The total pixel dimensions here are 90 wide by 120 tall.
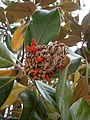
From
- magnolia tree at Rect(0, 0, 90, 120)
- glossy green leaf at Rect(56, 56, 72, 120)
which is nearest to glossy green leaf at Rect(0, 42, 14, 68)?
magnolia tree at Rect(0, 0, 90, 120)

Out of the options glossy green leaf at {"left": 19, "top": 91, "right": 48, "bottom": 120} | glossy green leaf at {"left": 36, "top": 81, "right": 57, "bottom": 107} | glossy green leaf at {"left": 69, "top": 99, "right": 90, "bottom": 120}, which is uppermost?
glossy green leaf at {"left": 36, "top": 81, "right": 57, "bottom": 107}

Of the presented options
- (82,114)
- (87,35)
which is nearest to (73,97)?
(82,114)

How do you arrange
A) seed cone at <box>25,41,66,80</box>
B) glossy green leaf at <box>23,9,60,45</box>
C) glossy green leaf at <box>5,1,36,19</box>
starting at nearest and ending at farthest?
seed cone at <box>25,41,66,80</box> → glossy green leaf at <box>23,9,60,45</box> → glossy green leaf at <box>5,1,36,19</box>

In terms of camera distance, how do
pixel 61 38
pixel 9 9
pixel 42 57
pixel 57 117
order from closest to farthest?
pixel 42 57 < pixel 57 117 < pixel 9 9 < pixel 61 38

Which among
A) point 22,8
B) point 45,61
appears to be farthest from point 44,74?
point 22,8

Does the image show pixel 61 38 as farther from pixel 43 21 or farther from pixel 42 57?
pixel 42 57

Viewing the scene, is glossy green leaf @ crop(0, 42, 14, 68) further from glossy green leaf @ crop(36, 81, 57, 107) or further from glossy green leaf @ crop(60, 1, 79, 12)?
glossy green leaf @ crop(60, 1, 79, 12)
